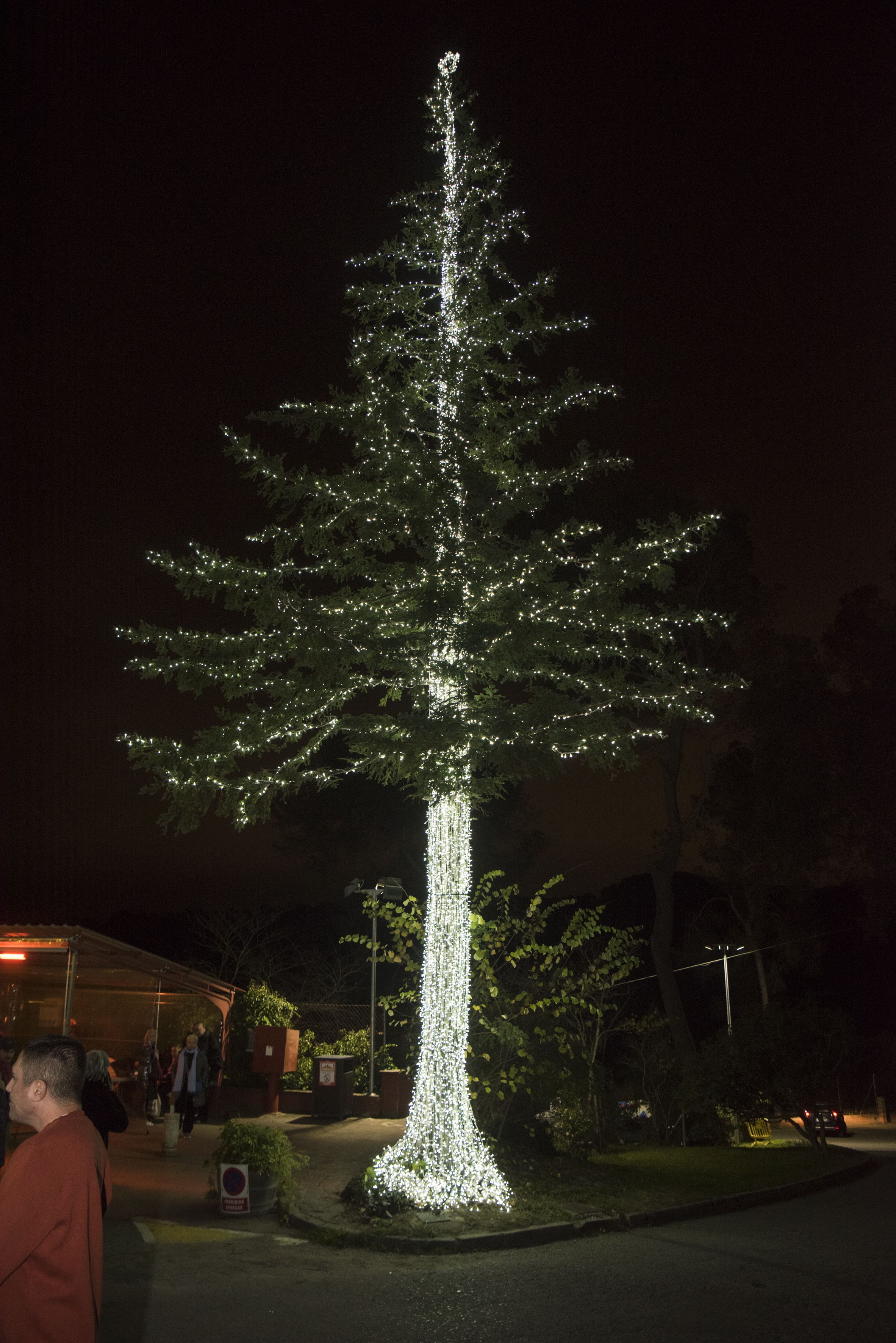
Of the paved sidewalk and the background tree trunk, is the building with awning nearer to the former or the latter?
the paved sidewalk

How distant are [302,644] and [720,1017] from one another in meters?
44.2

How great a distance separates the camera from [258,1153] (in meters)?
9.75

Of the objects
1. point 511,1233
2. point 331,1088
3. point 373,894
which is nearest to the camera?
point 511,1233

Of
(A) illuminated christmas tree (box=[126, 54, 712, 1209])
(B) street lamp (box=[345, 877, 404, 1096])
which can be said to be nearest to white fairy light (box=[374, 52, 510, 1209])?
(A) illuminated christmas tree (box=[126, 54, 712, 1209])

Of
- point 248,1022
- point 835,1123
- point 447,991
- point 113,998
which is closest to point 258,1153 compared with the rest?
point 447,991

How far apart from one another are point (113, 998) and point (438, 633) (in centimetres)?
1773

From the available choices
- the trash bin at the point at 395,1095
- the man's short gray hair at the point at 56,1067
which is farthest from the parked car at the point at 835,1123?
the man's short gray hair at the point at 56,1067

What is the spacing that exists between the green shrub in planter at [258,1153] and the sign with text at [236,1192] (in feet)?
0.33

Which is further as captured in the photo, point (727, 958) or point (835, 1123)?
point (727, 958)

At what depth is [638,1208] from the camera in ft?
31.7

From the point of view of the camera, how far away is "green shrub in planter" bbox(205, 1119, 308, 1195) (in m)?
9.72

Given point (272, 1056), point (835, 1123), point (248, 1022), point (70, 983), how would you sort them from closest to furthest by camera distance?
point (70, 983) < point (272, 1056) < point (248, 1022) < point (835, 1123)

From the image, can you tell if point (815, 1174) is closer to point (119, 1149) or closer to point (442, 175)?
point (119, 1149)

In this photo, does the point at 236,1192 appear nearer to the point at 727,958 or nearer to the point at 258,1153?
the point at 258,1153
